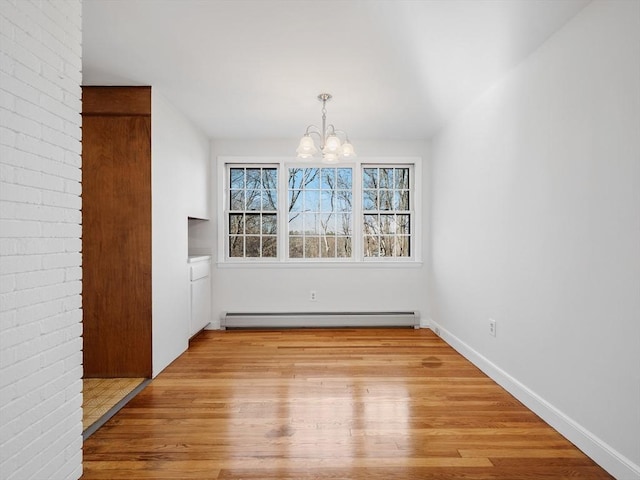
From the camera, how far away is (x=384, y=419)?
246 cm

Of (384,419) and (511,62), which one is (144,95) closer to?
(511,62)

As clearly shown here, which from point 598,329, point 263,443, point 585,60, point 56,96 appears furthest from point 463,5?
point 263,443

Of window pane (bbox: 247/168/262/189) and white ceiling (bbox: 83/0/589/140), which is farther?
window pane (bbox: 247/168/262/189)

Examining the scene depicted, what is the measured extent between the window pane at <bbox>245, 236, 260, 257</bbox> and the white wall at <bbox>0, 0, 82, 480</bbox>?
3220 mm

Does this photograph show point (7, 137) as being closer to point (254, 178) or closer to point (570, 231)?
point (570, 231)

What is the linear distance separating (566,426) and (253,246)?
380cm

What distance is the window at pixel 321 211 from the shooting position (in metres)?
5.09

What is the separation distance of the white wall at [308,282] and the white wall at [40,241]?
3093 mm

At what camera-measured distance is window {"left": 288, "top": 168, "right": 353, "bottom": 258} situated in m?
5.13

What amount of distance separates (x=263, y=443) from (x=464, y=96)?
3.16 metres

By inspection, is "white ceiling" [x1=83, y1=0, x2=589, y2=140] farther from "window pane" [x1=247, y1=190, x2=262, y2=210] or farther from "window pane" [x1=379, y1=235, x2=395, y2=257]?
"window pane" [x1=379, y1=235, x2=395, y2=257]

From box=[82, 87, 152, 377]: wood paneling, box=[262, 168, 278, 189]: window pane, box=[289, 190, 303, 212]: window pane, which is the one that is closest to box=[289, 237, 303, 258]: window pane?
box=[289, 190, 303, 212]: window pane

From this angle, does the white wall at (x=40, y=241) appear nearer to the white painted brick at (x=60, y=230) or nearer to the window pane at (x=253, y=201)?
the white painted brick at (x=60, y=230)

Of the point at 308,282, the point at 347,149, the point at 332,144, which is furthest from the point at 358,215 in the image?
the point at 332,144
